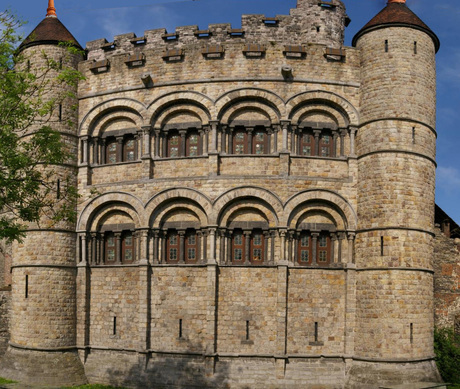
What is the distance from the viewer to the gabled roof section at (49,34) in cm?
2261

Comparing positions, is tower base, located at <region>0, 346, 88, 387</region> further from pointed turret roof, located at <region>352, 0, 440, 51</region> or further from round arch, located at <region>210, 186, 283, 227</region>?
pointed turret roof, located at <region>352, 0, 440, 51</region>

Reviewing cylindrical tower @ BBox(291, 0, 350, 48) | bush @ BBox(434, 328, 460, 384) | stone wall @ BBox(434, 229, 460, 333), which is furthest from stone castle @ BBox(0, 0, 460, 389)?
stone wall @ BBox(434, 229, 460, 333)

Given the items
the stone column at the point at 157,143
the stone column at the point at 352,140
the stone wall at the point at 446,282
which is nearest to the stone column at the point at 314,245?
the stone column at the point at 352,140

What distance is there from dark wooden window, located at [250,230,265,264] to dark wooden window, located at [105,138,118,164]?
22.2 feet

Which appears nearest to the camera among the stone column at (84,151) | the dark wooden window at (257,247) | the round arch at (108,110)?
the dark wooden window at (257,247)

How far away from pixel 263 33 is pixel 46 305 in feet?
46.5

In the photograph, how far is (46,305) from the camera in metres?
21.1

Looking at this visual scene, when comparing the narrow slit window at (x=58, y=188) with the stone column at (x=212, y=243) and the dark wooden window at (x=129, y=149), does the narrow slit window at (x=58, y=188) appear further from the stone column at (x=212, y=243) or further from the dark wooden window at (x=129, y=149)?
the stone column at (x=212, y=243)

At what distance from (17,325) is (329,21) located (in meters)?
18.2

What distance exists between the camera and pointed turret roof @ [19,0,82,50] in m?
22.6

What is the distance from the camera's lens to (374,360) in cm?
1889

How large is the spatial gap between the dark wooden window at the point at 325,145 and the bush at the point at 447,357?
8.54 m

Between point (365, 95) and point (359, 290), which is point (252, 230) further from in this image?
point (365, 95)

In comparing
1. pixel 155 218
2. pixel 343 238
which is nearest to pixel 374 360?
pixel 343 238
